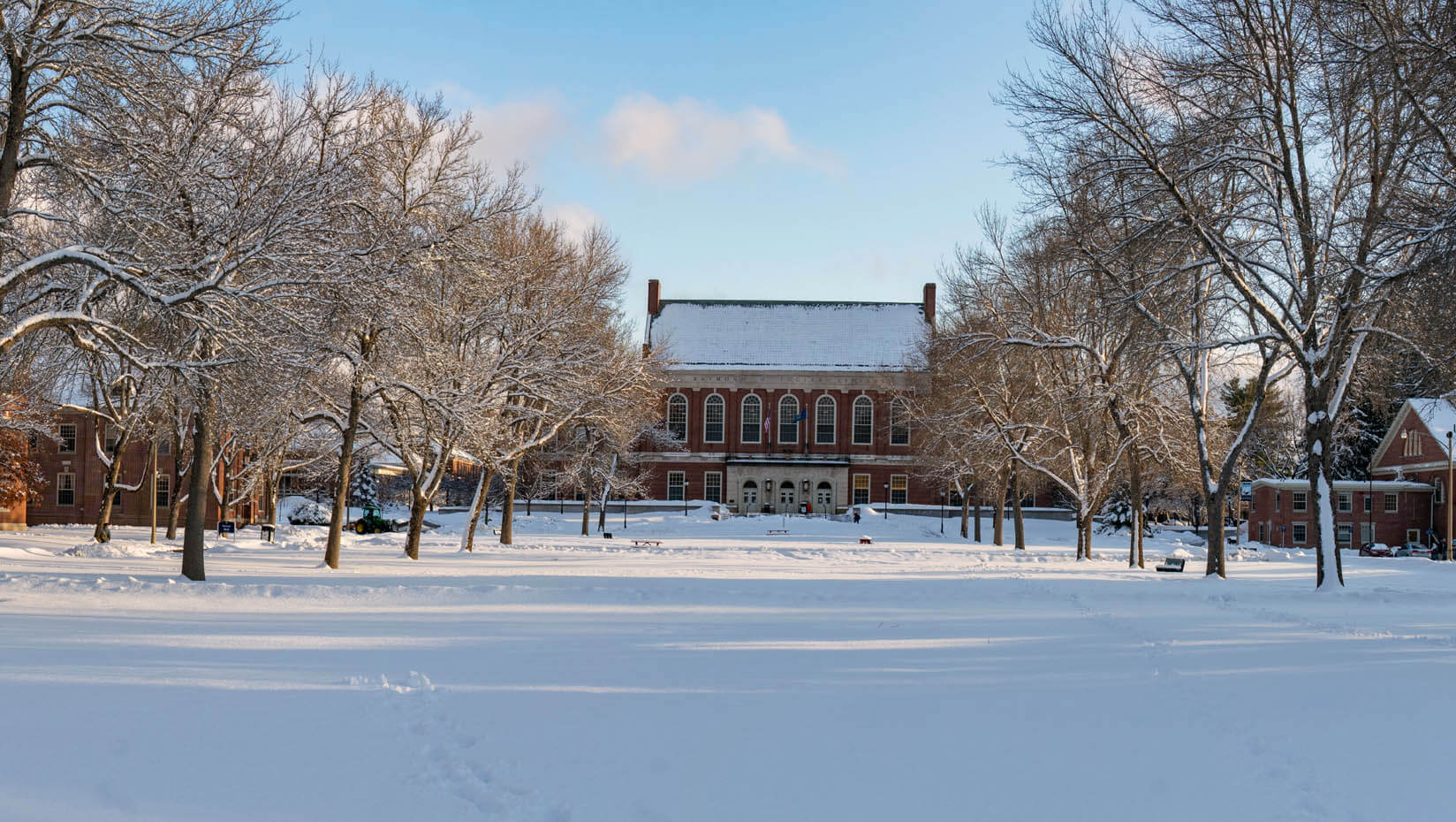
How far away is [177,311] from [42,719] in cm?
835

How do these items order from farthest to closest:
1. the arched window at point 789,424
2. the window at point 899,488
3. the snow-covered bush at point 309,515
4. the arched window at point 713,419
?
the arched window at point 789,424, the arched window at point 713,419, the window at point 899,488, the snow-covered bush at point 309,515

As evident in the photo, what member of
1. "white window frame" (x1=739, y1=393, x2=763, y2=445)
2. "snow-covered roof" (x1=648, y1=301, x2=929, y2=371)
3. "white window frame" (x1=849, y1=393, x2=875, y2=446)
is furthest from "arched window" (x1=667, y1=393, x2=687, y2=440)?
"white window frame" (x1=849, y1=393, x2=875, y2=446)

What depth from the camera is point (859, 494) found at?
81.8 metres

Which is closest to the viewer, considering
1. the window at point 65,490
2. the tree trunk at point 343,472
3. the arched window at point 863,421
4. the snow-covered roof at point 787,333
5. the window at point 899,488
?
the tree trunk at point 343,472

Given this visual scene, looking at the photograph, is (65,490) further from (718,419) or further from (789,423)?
(789,423)

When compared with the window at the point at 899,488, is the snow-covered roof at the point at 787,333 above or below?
above

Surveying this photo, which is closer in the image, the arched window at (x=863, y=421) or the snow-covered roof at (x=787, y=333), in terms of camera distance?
the arched window at (x=863, y=421)

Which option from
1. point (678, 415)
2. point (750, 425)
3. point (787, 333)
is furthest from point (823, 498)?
point (787, 333)

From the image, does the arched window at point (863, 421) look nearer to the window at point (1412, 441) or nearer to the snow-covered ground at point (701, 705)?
the window at point (1412, 441)

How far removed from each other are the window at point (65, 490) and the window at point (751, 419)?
1748 inches

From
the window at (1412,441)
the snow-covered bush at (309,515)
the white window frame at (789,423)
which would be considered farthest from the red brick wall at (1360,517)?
the snow-covered bush at (309,515)

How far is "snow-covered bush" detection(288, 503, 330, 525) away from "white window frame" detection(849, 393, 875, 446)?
40.2m

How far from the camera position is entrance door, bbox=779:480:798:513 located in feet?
267

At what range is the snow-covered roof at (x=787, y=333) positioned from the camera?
8256cm
